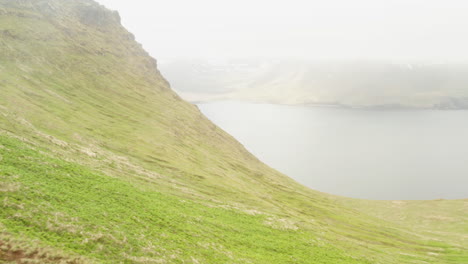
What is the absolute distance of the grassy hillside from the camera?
31688 millimetres

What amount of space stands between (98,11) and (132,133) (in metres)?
127

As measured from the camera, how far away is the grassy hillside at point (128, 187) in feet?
104

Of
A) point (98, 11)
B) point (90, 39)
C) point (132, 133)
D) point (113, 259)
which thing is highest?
point (98, 11)

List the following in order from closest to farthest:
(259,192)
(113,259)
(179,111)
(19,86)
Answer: (113,259)
(19,86)
(259,192)
(179,111)

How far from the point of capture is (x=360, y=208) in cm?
13462

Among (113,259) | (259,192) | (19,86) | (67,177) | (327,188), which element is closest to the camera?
(113,259)

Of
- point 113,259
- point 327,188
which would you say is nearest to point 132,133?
point 113,259

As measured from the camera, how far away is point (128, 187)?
4906cm

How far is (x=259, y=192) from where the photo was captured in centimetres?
9412

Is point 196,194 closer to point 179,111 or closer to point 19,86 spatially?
point 19,86

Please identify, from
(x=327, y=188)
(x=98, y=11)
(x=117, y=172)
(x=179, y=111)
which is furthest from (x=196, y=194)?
(x=98, y=11)

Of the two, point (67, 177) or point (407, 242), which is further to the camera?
point (407, 242)

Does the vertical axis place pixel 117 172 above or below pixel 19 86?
below

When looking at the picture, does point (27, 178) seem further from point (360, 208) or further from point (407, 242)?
point (360, 208)
